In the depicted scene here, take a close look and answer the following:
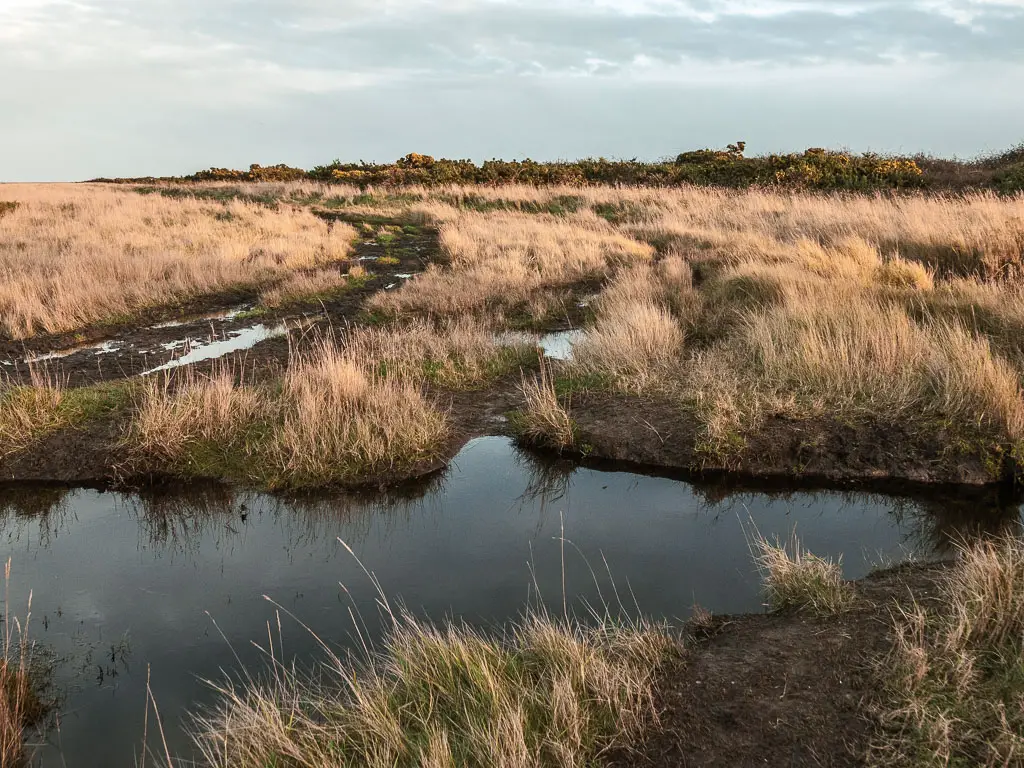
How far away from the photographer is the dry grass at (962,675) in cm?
303

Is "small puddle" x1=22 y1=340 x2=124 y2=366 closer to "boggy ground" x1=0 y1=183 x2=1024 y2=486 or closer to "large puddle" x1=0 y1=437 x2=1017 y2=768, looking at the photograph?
"boggy ground" x1=0 y1=183 x2=1024 y2=486

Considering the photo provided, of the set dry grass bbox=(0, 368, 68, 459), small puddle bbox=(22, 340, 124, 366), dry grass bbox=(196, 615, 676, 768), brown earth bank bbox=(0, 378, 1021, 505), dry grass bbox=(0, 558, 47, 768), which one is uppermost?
small puddle bbox=(22, 340, 124, 366)

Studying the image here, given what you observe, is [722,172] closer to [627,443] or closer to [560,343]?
[560,343]

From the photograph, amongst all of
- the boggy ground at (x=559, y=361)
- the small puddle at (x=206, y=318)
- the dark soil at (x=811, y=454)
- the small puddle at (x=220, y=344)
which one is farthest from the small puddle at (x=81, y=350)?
the dark soil at (x=811, y=454)

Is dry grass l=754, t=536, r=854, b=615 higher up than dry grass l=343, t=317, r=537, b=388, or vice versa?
dry grass l=343, t=317, r=537, b=388

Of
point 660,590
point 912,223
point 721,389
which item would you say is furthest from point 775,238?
point 660,590

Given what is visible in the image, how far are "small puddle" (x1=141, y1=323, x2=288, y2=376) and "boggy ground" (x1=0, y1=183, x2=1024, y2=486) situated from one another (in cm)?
23

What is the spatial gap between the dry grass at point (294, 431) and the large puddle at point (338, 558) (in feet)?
1.10

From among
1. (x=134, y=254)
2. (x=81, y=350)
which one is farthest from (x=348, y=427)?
(x=134, y=254)

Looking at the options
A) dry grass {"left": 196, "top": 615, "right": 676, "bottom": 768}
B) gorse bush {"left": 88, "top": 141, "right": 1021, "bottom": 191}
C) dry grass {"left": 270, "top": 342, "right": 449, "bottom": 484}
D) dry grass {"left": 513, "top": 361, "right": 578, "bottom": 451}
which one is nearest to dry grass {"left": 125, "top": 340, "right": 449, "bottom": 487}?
dry grass {"left": 270, "top": 342, "right": 449, "bottom": 484}

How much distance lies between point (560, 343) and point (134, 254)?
32.7 feet

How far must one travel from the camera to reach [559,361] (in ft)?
30.5

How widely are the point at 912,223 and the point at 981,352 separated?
677 centimetres

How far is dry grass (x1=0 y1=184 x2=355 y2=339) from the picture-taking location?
11438 mm
